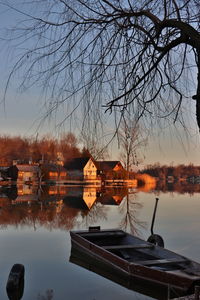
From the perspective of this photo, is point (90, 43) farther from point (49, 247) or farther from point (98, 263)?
point (49, 247)

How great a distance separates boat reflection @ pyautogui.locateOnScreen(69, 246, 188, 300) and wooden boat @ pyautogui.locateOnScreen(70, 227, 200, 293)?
0.31ft

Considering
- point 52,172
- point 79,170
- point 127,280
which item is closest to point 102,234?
point 127,280

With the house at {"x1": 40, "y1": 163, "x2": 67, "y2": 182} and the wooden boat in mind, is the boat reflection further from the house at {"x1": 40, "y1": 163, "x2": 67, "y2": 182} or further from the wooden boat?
the house at {"x1": 40, "y1": 163, "x2": 67, "y2": 182}

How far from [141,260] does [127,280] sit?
166cm

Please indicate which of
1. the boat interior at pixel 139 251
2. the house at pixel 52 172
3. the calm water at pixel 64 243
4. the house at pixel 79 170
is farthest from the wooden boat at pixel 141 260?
the house at pixel 79 170

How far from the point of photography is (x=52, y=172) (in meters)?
81.0

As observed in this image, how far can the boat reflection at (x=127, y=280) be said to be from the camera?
8766 mm

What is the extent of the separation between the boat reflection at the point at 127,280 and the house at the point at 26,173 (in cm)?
6524

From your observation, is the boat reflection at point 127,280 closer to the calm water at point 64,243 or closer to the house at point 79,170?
the calm water at point 64,243

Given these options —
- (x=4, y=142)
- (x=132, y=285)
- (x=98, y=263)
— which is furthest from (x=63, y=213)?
(x=4, y=142)

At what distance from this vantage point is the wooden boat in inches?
335

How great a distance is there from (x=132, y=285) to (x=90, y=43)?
22.1 ft

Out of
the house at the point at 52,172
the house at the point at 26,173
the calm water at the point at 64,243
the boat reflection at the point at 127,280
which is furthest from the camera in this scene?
the house at the point at 52,172

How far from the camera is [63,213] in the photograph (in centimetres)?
2536
